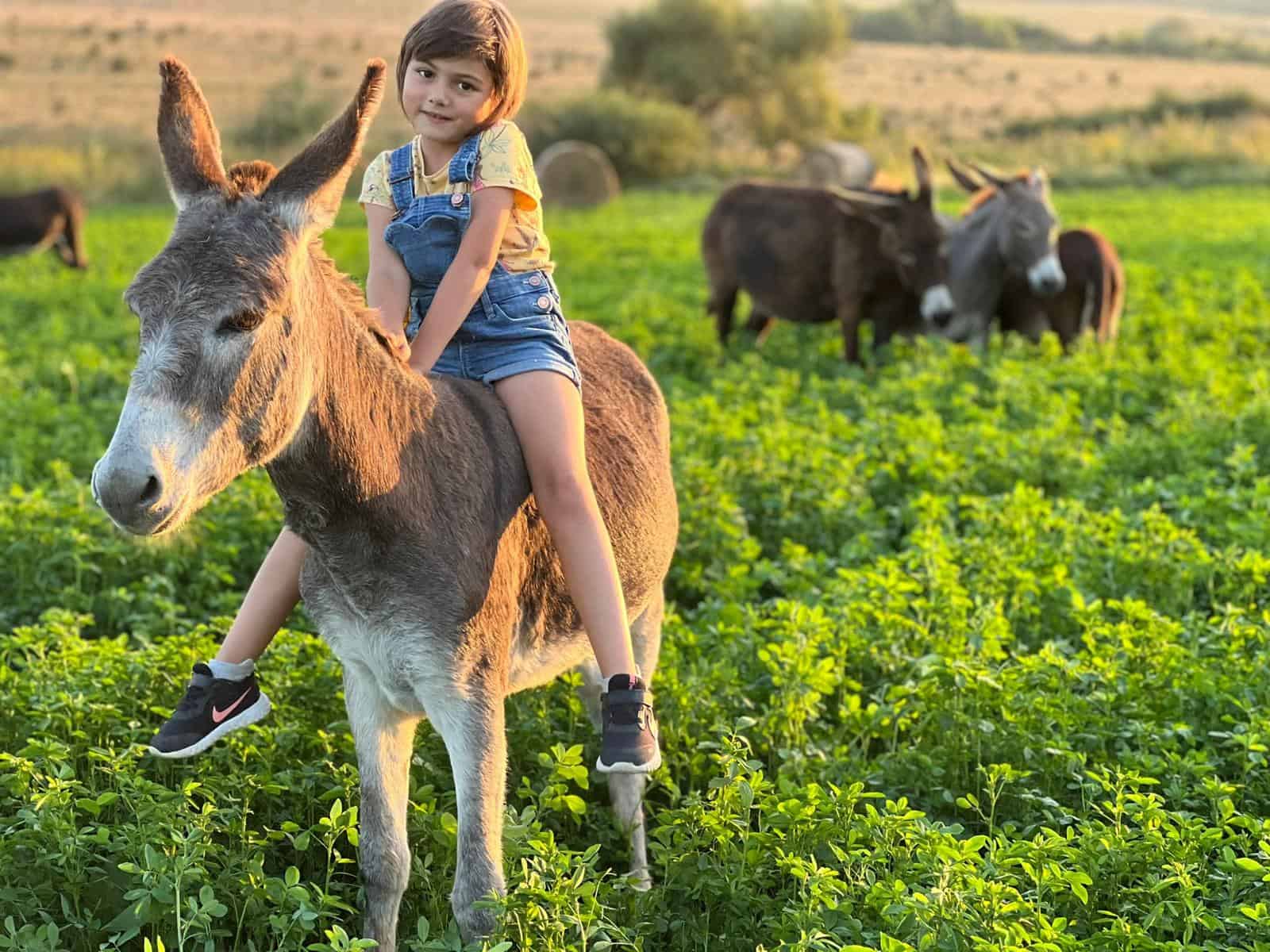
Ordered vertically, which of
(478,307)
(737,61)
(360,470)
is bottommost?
(360,470)

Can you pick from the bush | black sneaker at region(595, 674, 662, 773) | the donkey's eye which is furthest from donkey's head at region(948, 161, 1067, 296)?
the bush

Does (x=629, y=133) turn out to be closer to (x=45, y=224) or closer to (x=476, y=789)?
(x=45, y=224)

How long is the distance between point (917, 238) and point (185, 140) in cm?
868

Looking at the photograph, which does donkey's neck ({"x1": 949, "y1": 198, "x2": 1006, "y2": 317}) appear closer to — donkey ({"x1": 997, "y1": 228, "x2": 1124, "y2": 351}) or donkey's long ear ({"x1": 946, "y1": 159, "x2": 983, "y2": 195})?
donkey ({"x1": 997, "y1": 228, "x2": 1124, "y2": 351})

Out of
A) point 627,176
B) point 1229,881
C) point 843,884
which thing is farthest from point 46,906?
point 627,176

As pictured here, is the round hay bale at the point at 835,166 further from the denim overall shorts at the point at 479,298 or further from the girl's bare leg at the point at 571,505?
the girl's bare leg at the point at 571,505

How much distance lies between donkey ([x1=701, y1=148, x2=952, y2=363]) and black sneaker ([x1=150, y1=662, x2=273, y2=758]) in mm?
8013

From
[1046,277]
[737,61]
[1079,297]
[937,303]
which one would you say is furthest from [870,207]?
[737,61]

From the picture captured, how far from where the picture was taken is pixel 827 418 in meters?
8.48

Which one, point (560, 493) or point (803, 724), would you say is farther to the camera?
point (803, 724)

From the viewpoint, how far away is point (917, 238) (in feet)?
35.9

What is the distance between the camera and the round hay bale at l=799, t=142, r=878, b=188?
2941cm

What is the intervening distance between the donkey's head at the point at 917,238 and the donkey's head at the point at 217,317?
838 cm

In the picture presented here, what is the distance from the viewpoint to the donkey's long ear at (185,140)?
117 inches
